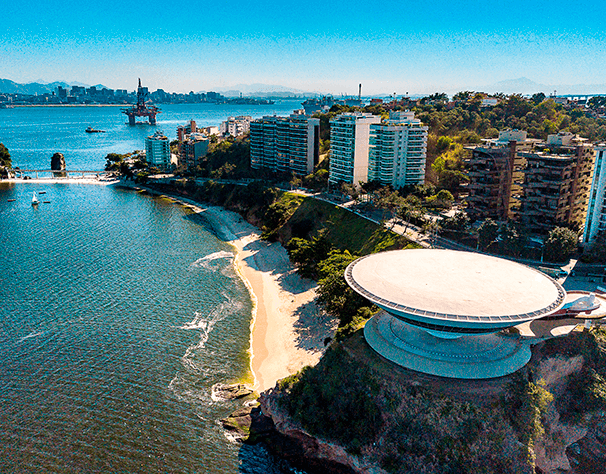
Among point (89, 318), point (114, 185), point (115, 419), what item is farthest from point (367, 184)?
point (114, 185)

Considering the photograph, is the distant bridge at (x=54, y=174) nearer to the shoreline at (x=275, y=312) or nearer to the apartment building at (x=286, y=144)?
the apartment building at (x=286, y=144)

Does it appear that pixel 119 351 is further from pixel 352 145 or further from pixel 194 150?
pixel 194 150

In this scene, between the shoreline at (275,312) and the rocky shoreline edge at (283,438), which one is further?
the shoreline at (275,312)

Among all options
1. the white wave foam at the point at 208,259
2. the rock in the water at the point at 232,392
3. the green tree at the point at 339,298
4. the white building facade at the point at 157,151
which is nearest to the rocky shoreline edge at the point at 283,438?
the rock in the water at the point at 232,392

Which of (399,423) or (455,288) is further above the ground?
(455,288)

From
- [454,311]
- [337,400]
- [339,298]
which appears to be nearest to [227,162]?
[339,298]

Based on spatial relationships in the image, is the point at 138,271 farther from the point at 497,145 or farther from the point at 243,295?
the point at 497,145

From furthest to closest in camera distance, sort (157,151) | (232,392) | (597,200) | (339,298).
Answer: (157,151)
(597,200)
(339,298)
(232,392)
